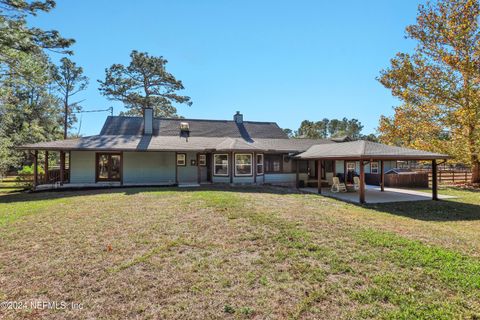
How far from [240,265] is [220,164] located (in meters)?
12.1

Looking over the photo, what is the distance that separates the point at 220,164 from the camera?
1633 centimetres

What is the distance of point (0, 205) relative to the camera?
31.5 ft

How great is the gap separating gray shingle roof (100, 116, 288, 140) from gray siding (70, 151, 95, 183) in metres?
3.99

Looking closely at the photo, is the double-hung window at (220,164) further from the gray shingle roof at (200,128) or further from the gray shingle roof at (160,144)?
the gray shingle roof at (200,128)

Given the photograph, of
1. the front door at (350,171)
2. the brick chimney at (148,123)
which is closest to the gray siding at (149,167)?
the brick chimney at (148,123)

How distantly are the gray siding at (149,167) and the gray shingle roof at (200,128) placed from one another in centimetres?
373

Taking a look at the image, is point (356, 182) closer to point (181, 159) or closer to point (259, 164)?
point (259, 164)

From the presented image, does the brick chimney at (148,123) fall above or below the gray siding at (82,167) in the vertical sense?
above

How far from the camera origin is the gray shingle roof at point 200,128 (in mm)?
19594

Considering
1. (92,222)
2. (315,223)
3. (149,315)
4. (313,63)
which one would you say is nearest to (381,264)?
(315,223)

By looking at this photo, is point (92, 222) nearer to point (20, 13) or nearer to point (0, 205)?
point (0, 205)

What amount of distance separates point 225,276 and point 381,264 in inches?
104

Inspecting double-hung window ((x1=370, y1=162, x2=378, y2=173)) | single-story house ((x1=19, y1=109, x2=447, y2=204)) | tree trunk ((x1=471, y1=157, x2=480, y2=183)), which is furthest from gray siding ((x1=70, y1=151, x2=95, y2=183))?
tree trunk ((x1=471, y1=157, x2=480, y2=183))

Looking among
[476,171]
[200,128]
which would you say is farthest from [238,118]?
[476,171]
